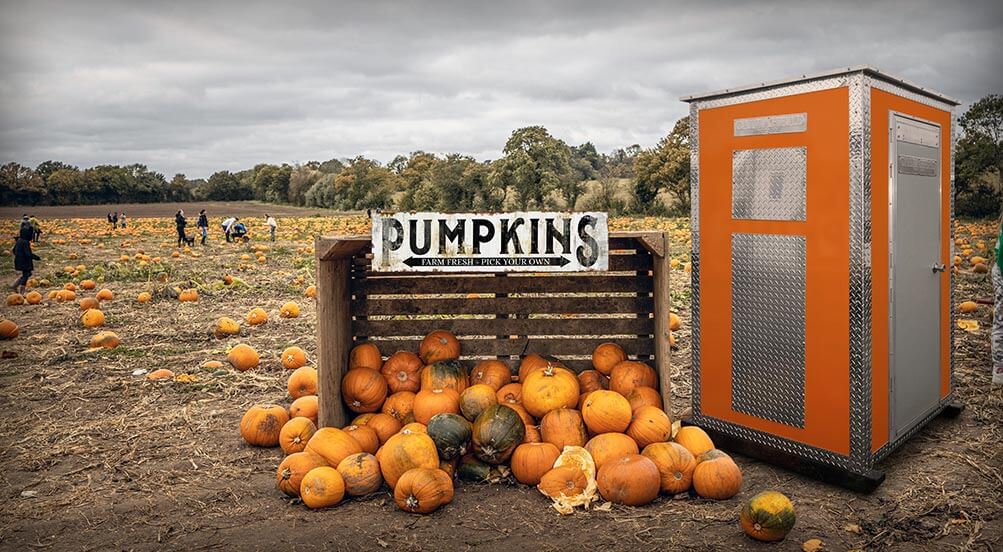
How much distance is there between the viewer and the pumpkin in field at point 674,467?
507 centimetres

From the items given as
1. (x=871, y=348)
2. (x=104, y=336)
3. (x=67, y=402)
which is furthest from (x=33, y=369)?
(x=871, y=348)

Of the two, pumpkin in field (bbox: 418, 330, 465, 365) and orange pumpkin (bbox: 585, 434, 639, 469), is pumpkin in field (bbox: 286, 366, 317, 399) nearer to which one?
pumpkin in field (bbox: 418, 330, 465, 365)

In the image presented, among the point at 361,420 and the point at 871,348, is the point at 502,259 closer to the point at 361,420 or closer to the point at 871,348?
the point at 361,420

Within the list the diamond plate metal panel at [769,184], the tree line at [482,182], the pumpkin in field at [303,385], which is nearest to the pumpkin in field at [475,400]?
the pumpkin in field at [303,385]

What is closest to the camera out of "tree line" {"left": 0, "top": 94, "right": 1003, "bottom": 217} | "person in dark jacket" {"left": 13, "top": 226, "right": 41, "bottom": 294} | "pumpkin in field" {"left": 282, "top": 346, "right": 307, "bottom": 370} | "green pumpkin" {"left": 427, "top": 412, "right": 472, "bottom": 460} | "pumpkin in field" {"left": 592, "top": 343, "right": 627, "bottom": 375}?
"green pumpkin" {"left": 427, "top": 412, "right": 472, "bottom": 460}

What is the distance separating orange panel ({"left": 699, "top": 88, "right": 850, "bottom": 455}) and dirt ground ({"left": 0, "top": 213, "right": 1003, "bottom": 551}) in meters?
0.53

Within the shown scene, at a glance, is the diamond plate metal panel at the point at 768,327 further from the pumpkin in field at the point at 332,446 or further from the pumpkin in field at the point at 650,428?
the pumpkin in field at the point at 332,446

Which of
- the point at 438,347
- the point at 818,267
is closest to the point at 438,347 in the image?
the point at 438,347

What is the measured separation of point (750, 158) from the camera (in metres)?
5.64

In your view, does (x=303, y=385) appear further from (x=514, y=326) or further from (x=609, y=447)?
(x=609, y=447)

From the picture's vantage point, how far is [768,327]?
5641 mm

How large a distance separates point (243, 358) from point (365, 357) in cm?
291

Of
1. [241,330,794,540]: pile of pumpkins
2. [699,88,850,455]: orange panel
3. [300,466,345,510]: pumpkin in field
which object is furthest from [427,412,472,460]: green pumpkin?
[699,88,850,455]: orange panel

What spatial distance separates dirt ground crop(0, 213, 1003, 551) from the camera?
14.7ft
